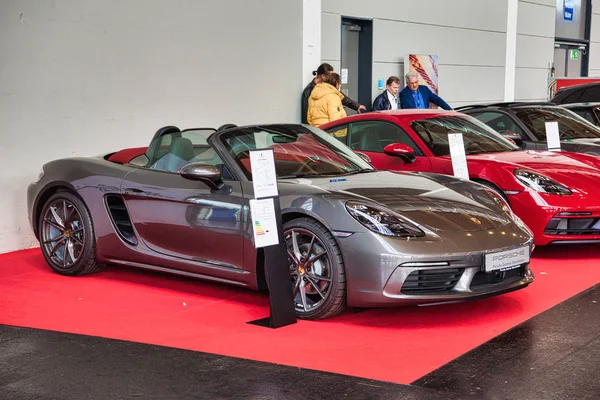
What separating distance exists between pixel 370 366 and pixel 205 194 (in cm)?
192

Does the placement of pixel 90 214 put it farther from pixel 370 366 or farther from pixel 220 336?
pixel 370 366

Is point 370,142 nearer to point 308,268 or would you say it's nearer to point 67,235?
point 67,235

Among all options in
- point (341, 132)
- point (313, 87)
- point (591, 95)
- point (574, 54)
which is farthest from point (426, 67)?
point (574, 54)

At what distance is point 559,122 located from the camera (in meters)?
10.5

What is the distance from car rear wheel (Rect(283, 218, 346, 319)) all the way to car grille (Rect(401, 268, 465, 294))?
1.32ft

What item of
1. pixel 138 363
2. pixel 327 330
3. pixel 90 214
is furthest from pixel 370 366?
pixel 90 214

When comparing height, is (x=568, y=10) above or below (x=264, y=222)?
above

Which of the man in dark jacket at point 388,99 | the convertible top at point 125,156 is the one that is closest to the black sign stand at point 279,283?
the convertible top at point 125,156

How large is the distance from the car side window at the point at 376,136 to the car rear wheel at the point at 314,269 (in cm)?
299

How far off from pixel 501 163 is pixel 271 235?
3170mm

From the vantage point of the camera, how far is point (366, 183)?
19.8 ft

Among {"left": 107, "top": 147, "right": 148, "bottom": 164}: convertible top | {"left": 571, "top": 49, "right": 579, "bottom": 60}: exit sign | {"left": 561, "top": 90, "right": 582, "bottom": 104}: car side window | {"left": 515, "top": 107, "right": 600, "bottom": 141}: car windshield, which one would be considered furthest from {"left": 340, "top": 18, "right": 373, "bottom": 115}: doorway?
{"left": 571, "top": 49, "right": 579, "bottom": 60}: exit sign

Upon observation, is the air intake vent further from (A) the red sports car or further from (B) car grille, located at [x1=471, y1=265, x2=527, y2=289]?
(B) car grille, located at [x1=471, y1=265, x2=527, y2=289]

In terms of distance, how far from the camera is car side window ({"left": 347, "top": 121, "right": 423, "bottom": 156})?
27.7ft
